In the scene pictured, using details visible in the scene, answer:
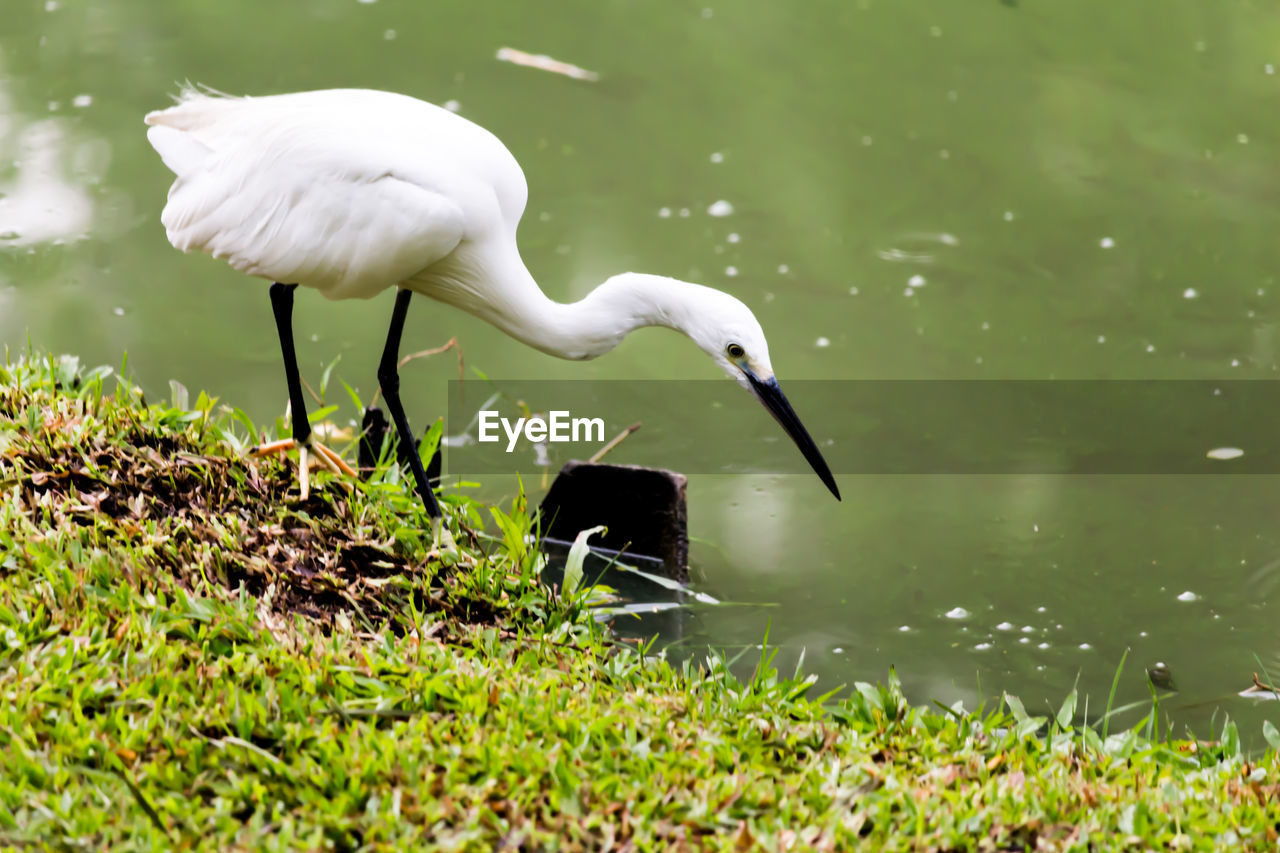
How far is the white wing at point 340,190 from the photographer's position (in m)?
2.98

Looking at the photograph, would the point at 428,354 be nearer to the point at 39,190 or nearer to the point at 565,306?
the point at 565,306

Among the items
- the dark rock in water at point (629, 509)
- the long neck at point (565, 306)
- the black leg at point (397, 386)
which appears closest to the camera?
the long neck at point (565, 306)

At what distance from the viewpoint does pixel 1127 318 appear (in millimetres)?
5262

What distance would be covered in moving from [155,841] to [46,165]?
489 centimetres

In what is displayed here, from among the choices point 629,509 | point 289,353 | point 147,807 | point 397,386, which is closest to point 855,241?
point 629,509

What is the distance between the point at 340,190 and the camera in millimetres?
2996

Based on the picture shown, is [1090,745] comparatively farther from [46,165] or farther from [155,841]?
[46,165]

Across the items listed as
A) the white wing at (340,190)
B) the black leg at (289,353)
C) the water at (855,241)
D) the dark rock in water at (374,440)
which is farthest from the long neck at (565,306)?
the water at (855,241)

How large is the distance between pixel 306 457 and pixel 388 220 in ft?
2.48

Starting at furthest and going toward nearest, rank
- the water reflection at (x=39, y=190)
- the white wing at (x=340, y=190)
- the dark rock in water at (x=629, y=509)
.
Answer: the water reflection at (x=39, y=190), the dark rock in water at (x=629, y=509), the white wing at (x=340, y=190)

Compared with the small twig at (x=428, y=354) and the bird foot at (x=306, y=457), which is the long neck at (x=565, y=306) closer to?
the bird foot at (x=306, y=457)

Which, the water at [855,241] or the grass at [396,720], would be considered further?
the water at [855,241]

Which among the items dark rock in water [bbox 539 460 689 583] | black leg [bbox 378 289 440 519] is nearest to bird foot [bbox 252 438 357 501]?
black leg [bbox 378 289 440 519]

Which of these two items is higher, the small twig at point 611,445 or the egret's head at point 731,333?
the egret's head at point 731,333
